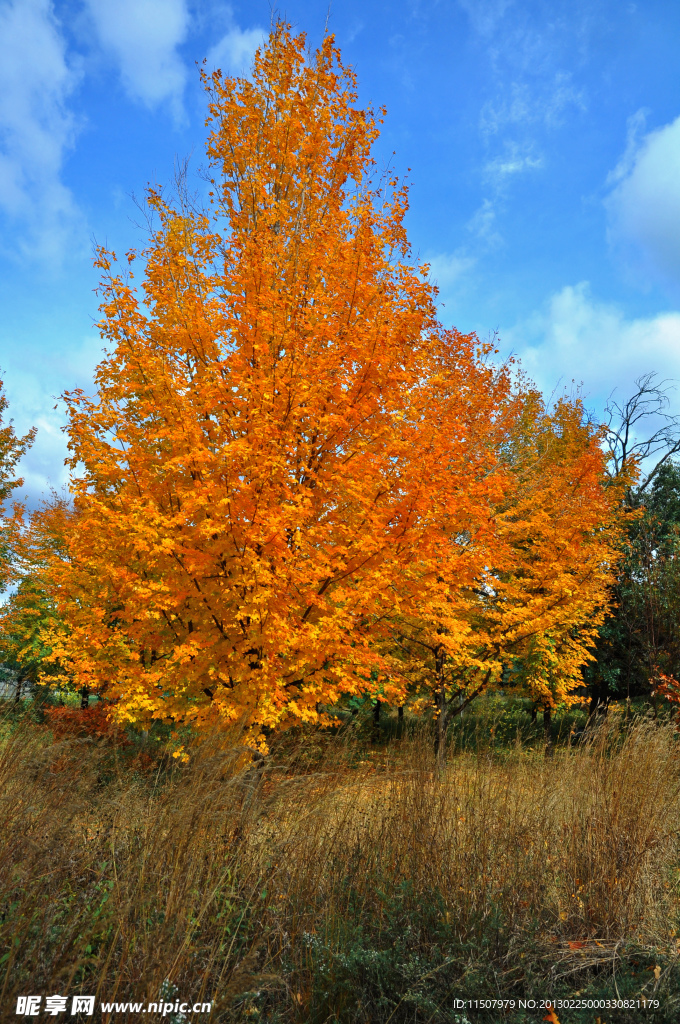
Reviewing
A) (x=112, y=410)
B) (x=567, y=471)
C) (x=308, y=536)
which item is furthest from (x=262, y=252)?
(x=567, y=471)

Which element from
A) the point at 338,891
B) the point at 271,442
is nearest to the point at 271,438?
the point at 271,442

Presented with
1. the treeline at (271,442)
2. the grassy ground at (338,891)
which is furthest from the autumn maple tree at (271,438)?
the grassy ground at (338,891)

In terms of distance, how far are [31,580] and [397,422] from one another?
17.6 m

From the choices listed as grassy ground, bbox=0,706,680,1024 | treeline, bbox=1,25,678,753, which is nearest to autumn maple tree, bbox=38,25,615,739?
treeline, bbox=1,25,678,753

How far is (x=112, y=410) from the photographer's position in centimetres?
662

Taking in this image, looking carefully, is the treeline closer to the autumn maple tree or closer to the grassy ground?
the autumn maple tree

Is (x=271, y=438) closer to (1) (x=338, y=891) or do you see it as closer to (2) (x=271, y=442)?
(2) (x=271, y=442)

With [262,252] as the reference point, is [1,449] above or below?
above

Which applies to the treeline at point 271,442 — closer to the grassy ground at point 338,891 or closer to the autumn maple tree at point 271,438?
the autumn maple tree at point 271,438

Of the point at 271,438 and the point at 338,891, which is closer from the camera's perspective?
the point at 338,891

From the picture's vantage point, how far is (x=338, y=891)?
3557 millimetres

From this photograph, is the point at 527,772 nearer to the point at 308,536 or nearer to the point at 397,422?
the point at 308,536

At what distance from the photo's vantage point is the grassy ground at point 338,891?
2.75 metres

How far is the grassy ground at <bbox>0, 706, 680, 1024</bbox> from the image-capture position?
275cm
